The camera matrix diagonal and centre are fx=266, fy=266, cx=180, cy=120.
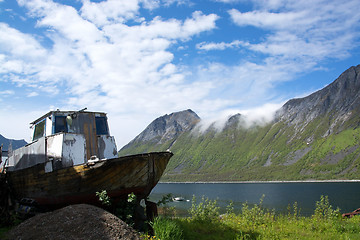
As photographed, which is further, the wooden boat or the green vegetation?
the wooden boat

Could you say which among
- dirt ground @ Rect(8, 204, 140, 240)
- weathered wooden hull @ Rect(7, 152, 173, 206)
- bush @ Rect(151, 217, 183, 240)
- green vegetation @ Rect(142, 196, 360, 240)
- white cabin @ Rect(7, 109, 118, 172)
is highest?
white cabin @ Rect(7, 109, 118, 172)

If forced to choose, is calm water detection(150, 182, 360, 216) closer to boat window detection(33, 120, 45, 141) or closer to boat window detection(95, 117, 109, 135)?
boat window detection(95, 117, 109, 135)

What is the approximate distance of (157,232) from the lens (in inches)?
372

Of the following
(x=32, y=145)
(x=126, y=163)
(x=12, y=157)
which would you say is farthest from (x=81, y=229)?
(x=12, y=157)

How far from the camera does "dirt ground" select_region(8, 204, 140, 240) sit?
8.60 meters

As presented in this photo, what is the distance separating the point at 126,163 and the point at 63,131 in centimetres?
487

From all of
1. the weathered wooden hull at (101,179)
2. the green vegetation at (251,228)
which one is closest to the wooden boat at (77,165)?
the weathered wooden hull at (101,179)

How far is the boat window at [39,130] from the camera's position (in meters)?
15.3

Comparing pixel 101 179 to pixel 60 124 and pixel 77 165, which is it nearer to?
pixel 77 165

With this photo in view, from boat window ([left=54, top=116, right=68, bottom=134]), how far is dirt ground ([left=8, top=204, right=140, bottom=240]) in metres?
5.37

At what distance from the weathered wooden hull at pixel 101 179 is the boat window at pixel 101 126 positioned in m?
3.26

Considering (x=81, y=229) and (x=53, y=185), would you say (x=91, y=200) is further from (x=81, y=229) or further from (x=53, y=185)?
(x=81, y=229)

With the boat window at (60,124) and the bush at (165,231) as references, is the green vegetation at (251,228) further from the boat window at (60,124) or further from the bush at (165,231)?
the boat window at (60,124)

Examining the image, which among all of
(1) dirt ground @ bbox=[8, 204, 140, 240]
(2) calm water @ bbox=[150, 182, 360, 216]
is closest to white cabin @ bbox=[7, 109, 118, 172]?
(1) dirt ground @ bbox=[8, 204, 140, 240]
